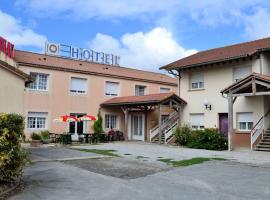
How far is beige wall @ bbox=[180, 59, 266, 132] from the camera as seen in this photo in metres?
19.6

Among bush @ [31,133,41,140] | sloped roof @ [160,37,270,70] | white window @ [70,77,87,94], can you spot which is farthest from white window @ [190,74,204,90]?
bush @ [31,133,41,140]

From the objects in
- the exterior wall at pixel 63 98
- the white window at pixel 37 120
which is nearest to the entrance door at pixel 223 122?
the exterior wall at pixel 63 98

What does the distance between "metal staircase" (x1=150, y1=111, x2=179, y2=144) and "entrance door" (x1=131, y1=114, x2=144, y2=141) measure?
8.16 feet

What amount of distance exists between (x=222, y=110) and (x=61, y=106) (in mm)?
12296

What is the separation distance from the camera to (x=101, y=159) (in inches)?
570

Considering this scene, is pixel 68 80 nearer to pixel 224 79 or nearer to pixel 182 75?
pixel 182 75

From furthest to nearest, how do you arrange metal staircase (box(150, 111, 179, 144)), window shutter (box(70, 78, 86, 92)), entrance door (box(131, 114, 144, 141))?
1. entrance door (box(131, 114, 144, 141))
2. window shutter (box(70, 78, 86, 92))
3. metal staircase (box(150, 111, 179, 144))

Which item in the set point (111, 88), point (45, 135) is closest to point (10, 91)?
point (45, 135)

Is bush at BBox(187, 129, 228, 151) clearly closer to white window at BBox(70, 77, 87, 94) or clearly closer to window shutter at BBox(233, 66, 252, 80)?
window shutter at BBox(233, 66, 252, 80)

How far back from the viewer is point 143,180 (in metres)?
9.52

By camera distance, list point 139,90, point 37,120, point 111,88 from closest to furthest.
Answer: point 37,120, point 111,88, point 139,90

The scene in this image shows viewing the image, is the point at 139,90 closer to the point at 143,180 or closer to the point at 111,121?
the point at 111,121

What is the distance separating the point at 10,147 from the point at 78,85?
1949 centimetres

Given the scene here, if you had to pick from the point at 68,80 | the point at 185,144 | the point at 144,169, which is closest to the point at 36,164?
the point at 144,169
